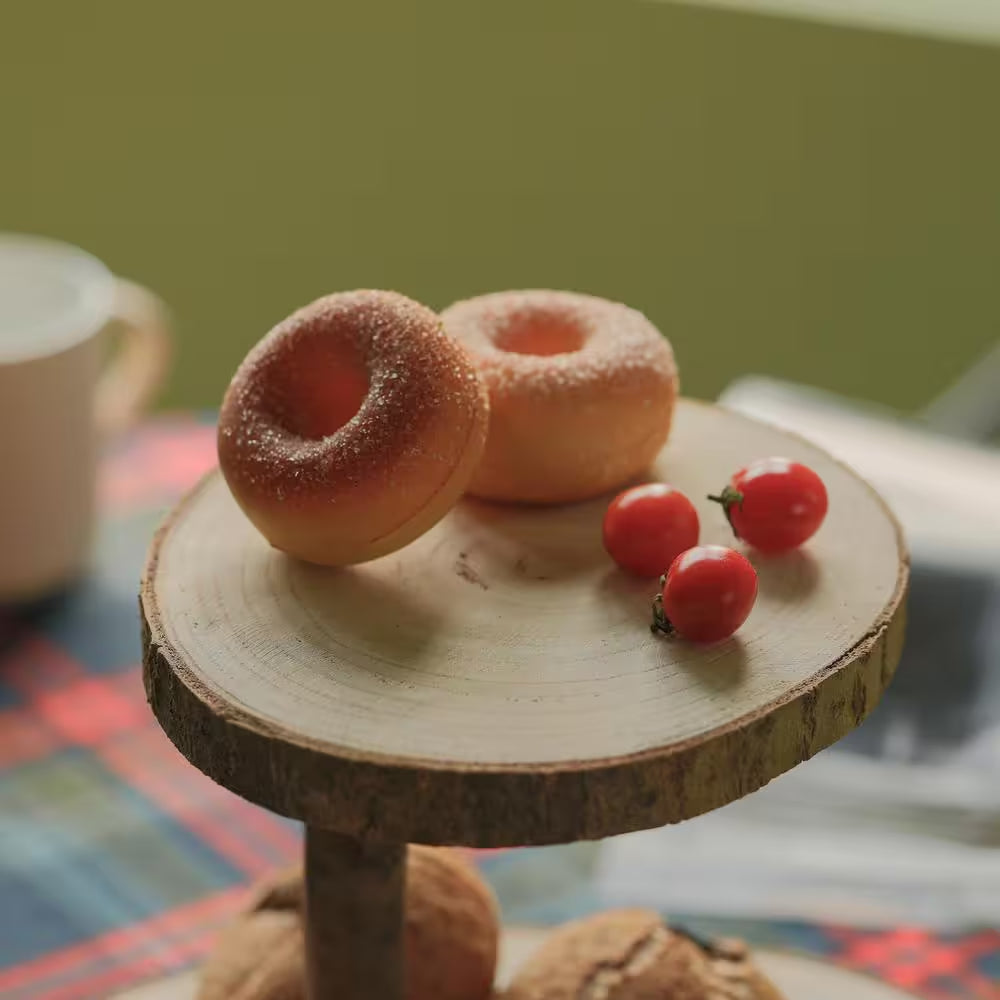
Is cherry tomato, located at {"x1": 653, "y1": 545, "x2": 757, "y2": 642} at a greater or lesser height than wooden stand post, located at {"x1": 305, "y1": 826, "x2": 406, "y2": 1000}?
greater

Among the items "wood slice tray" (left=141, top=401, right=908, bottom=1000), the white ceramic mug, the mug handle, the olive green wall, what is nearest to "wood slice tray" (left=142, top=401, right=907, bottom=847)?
"wood slice tray" (left=141, top=401, right=908, bottom=1000)

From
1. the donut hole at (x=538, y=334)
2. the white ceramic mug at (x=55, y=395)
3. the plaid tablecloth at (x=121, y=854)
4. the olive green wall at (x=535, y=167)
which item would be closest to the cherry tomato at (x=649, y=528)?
the donut hole at (x=538, y=334)

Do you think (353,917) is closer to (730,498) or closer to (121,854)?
(730,498)

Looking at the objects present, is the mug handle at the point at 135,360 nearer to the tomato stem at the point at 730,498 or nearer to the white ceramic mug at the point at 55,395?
the white ceramic mug at the point at 55,395

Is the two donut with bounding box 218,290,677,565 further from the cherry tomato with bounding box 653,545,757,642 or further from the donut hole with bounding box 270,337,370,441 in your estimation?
the cherry tomato with bounding box 653,545,757,642

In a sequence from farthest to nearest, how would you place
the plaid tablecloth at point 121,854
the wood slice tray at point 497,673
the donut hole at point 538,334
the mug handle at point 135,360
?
the mug handle at point 135,360 < the plaid tablecloth at point 121,854 < the donut hole at point 538,334 < the wood slice tray at point 497,673

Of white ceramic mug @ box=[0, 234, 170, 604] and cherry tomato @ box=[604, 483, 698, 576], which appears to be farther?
white ceramic mug @ box=[0, 234, 170, 604]

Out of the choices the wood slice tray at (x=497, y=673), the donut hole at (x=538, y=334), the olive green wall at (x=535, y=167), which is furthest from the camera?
the olive green wall at (x=535, y=167)
